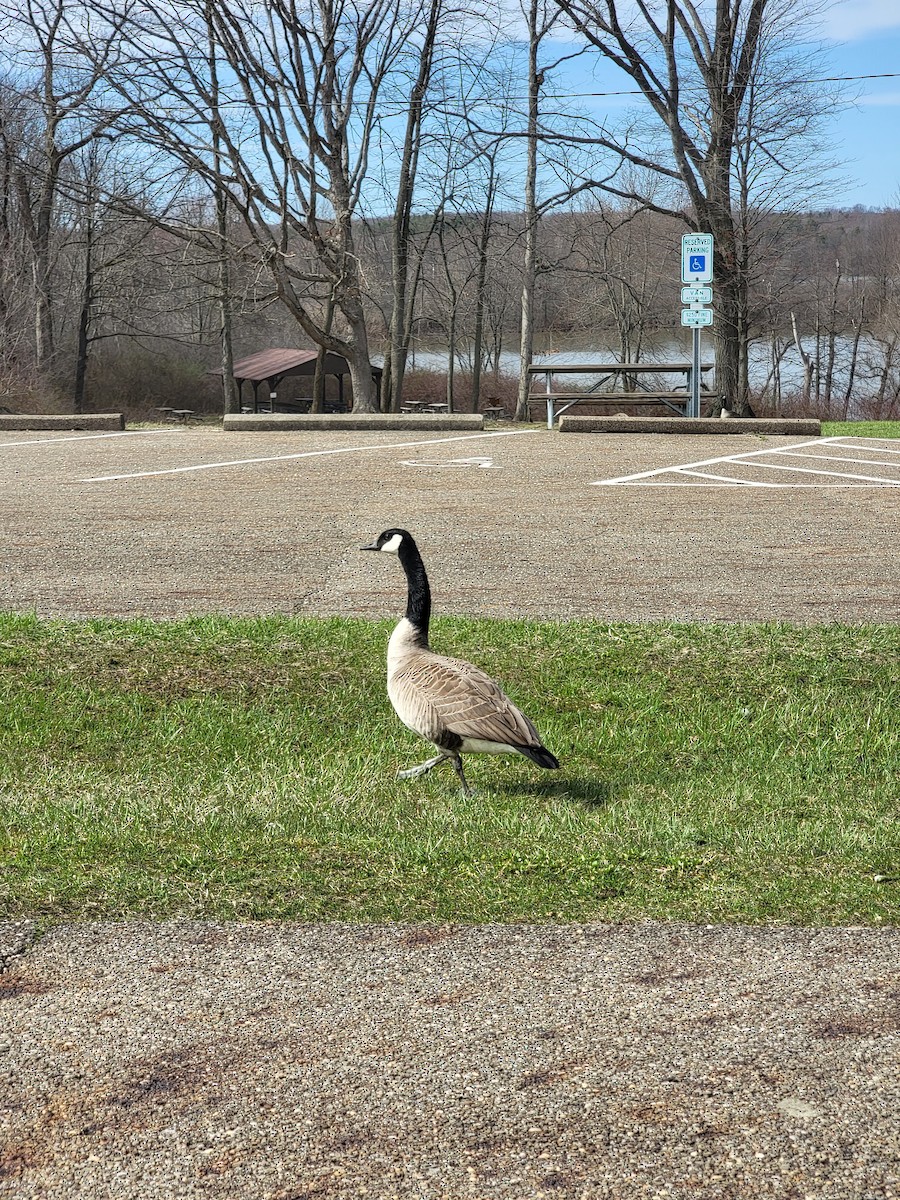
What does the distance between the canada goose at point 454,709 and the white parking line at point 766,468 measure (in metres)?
8.21

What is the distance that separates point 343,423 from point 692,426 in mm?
5822

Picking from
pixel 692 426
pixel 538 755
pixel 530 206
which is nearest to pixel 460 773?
pixel 538 755

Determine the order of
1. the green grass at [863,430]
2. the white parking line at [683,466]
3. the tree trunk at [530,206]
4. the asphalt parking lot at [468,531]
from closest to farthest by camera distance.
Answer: the asphalt parking lot at [468,531] → the white parking line at [683,466] → the green grass at [863,430] → the tree trunk at [530,206]

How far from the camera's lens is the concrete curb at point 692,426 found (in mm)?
19562

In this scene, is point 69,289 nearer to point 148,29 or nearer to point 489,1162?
point 148,29

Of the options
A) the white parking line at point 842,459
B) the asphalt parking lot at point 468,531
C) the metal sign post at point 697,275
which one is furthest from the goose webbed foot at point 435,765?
the metal sign post at point 697,275

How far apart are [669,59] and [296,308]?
414 inches

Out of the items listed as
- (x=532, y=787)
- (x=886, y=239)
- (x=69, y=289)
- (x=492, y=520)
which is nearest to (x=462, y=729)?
(x=532, y=787)

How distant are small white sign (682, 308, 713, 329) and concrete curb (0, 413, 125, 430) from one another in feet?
32.4

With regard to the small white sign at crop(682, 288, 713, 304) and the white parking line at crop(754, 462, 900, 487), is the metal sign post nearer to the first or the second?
the small white sign at crop(682, 288, 713, 304)

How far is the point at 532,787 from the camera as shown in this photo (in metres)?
5.16

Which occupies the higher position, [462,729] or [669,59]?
[669,59]

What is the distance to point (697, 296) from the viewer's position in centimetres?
2062

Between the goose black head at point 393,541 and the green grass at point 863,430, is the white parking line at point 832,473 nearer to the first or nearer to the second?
the green grass at point 863,430
